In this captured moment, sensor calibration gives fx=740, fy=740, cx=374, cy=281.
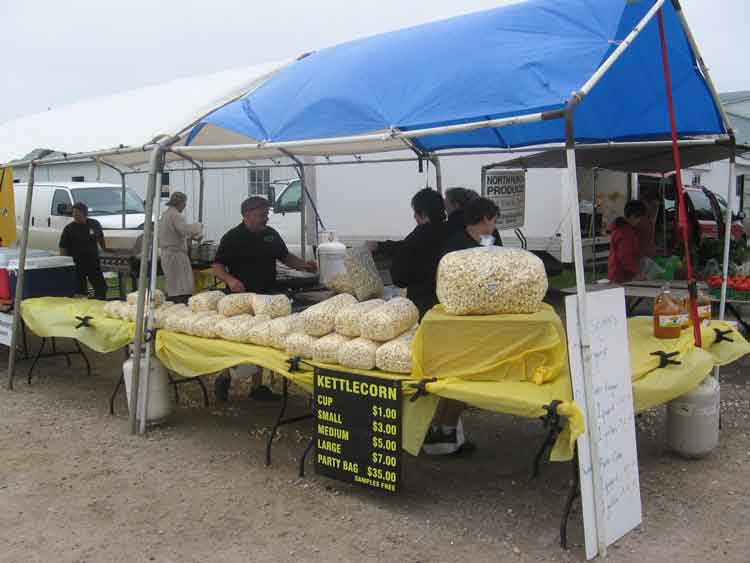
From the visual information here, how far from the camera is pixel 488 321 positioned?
3412mm

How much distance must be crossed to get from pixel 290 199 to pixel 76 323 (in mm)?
8494

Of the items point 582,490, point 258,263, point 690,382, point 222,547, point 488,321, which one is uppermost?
point 258,263

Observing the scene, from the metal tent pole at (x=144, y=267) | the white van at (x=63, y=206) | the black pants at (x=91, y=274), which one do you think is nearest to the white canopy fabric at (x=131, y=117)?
the metal tent pole at (x=144, y=267)

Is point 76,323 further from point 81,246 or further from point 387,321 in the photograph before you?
point 81,246

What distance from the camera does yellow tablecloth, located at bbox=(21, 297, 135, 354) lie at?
5.31 metres

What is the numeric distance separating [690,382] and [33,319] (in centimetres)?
497

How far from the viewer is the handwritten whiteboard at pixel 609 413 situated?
3170 mm

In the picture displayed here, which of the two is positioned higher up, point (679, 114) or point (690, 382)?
point (679, 114)

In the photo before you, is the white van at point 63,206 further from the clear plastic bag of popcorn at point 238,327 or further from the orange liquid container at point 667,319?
the orange liquid container at point 667,319

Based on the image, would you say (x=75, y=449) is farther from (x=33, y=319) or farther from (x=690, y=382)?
(x=690, y=382)

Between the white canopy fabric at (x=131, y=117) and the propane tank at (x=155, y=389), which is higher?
the white canopy fabric at (x=131, y=117)

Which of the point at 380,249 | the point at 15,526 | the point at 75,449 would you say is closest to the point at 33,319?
the point at 75,449

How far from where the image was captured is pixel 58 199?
13648 mm

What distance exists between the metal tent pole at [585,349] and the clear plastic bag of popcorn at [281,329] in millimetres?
1686
